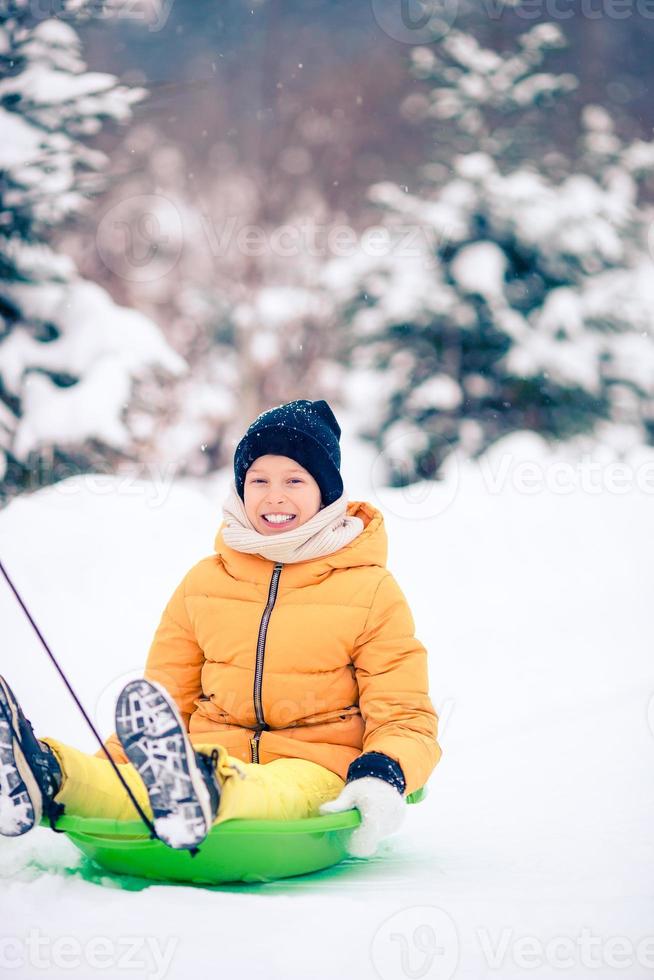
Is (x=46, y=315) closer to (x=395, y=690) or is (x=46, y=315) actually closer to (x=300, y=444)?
(x=300, y=444)

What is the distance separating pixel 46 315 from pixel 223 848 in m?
3.42

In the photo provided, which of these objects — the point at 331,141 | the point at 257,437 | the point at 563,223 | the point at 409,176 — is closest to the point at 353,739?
the point at 257,437

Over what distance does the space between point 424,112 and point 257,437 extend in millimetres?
3639

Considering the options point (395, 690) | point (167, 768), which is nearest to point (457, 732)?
point (395, 690)

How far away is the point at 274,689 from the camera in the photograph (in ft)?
5.14

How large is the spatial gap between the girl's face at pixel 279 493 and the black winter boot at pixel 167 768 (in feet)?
1.90

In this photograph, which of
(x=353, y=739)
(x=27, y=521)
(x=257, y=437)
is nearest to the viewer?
(x=353, y=739)

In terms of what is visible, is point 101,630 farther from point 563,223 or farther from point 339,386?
point 563,223

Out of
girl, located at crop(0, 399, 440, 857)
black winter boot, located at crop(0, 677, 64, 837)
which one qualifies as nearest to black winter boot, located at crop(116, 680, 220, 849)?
girl, located at crop(0, 399, 440, 857)

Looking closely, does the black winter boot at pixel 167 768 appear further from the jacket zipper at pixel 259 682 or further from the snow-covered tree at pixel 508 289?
the snow-covered tree at pixel 508 289

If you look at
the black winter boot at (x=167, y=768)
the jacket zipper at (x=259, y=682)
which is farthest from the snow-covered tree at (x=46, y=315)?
the black winter boot at (x=167, y=768)

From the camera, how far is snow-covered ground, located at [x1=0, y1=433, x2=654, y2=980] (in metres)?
1.22

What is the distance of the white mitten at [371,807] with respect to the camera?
1321 millimetres

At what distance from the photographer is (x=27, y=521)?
3.21 metres
